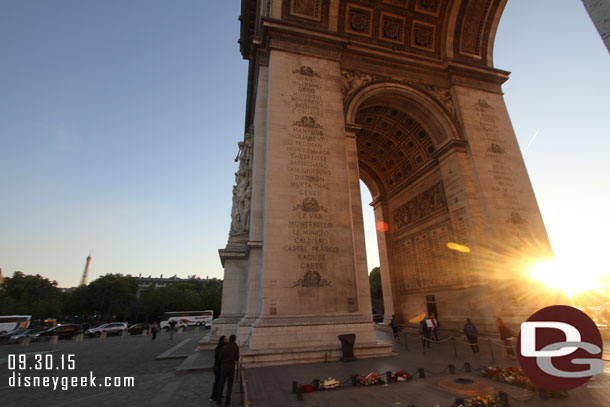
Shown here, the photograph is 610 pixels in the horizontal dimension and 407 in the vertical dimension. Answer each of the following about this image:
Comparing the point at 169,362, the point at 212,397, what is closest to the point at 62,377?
the point at 169,362

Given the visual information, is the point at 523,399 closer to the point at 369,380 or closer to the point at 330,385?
the point at 369,380

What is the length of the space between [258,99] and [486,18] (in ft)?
50.9

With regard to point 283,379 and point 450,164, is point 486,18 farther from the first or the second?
point 283,379

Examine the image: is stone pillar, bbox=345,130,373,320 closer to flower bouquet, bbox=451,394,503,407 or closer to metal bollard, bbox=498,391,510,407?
metal bollard, bbox=498,391,510,407

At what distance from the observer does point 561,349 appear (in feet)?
15.1

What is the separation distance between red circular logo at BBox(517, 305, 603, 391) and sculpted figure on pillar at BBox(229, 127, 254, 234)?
12209mm

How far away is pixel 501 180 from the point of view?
1545 cm

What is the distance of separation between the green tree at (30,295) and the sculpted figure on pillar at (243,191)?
58.9m

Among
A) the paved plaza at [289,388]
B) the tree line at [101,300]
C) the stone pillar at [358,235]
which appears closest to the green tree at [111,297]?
the tree line at [101,300]

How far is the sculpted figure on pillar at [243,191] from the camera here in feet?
49.7

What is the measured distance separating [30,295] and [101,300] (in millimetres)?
12230

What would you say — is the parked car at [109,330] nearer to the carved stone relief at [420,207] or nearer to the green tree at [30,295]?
the green tree at [30,295]

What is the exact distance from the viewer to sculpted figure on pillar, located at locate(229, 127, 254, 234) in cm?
1515

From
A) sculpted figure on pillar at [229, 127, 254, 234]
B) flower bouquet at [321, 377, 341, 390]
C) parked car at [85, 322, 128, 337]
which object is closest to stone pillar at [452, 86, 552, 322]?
flower bouquet at [321, 377, 341, 390]
